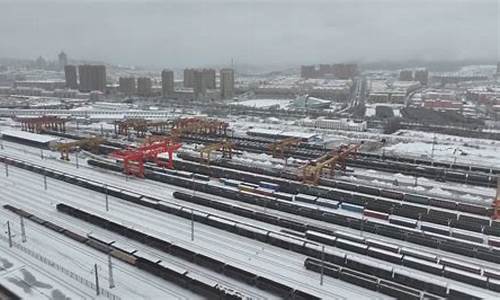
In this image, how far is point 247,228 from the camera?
1864 centimetres

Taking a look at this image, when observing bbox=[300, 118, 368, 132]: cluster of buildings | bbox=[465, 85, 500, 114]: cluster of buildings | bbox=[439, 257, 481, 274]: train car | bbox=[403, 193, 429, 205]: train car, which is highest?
bbox=[465, 85, 500, 114]: cluster of buildings

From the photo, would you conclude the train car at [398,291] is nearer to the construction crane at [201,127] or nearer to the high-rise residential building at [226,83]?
the construction crane at [201,127]

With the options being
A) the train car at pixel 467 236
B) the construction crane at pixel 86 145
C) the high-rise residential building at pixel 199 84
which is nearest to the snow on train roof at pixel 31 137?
the construction crane at pixel 86 145

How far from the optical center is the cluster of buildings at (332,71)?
132875mm

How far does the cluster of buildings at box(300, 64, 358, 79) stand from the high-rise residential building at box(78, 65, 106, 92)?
7458 centimetres

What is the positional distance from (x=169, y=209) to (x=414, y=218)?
13.9 meters

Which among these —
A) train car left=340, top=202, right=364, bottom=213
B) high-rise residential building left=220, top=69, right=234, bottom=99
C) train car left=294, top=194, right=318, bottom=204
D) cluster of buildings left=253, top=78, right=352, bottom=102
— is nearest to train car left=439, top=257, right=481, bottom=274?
train car left=340, top=202, right=364, bottom=213

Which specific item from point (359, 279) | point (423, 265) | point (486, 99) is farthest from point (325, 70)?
point (359, 279)

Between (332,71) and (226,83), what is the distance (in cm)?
5966

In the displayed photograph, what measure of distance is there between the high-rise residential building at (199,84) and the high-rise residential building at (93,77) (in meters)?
26.5

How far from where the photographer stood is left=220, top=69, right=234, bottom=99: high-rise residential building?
3698 inches

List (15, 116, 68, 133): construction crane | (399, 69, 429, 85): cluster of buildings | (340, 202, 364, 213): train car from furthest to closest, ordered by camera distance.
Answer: (399, 69, 429, 85): cluster of buildings → (15, 116, 68, 133): construction crane → (340, 202, 364, 213): train car

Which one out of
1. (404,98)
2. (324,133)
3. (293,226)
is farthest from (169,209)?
(404,98)

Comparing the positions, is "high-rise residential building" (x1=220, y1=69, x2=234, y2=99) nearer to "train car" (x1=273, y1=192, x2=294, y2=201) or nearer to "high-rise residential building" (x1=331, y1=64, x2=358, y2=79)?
"high-rise residential building" (x1=331, y1=64, x2=358, y2=79)
